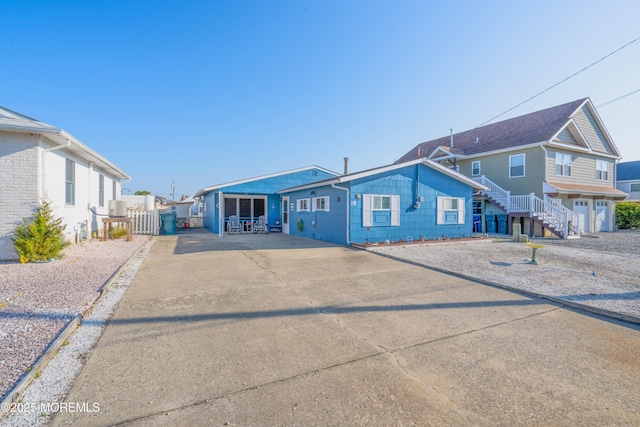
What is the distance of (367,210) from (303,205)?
4599mm

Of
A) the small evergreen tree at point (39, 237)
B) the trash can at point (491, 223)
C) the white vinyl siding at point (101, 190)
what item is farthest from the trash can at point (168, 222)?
the trash can at point (491, 223)

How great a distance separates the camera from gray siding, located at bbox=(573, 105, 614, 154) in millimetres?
18109

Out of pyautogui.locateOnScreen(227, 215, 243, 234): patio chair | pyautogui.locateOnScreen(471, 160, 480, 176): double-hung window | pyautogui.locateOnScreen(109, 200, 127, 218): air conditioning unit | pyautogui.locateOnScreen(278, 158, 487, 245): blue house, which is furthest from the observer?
pyautogui.locateOnScreen(471, 160, 480, 176): double-hung window

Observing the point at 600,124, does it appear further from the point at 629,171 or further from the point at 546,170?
the point at 629,171

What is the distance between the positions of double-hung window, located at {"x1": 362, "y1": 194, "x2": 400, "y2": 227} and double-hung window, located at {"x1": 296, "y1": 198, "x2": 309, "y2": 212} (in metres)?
4.06

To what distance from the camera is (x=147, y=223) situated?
15938 mm

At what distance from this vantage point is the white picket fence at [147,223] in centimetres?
Answer: 1569

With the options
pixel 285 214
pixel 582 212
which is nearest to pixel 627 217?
pixel 582 212

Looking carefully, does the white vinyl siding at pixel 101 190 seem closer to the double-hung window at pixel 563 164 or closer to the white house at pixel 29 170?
the white house at pixel 29 170

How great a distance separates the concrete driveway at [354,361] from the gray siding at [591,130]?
19.7 m

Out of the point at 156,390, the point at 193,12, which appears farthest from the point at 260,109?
the point at 156,390

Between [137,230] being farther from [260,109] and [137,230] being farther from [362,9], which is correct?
[362,9]

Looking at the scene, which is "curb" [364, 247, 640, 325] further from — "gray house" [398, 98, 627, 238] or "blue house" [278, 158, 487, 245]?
"gray house" [398, 98, 627, 238]

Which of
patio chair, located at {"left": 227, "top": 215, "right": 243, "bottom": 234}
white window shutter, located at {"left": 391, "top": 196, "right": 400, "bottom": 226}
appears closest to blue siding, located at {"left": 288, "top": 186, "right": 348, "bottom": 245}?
white window shutter, located at {"left": 391, "top": 196, "right": 400, "bottom": 226}
